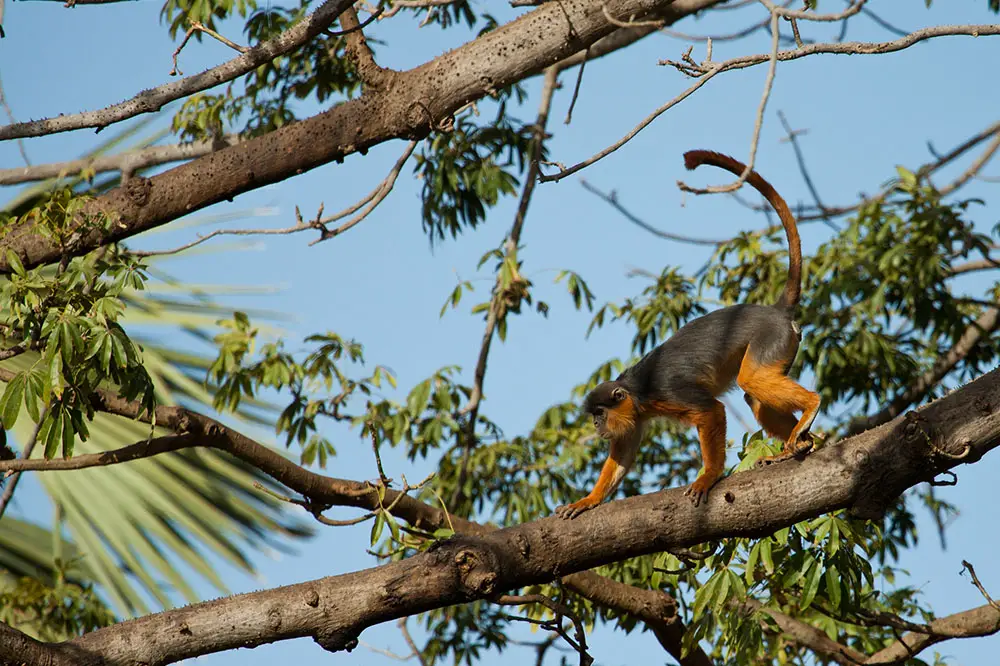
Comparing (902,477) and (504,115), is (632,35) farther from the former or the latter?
(902,477)

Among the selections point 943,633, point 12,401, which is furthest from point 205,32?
point 943,633

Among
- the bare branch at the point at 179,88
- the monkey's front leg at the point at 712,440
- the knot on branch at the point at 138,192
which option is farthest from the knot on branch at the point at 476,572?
the knot on branch at the point at 138,192

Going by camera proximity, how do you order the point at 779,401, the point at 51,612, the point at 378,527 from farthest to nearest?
the point at 51,612, the point at 779,401, the point at 378,527

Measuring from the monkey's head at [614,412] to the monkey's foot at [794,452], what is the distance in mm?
715

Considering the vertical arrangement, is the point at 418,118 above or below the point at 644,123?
above

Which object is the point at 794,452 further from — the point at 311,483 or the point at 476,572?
the point at 311,483

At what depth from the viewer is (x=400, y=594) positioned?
312 centimetres

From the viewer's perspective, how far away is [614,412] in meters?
4.48

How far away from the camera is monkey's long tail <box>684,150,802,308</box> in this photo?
13.1ft

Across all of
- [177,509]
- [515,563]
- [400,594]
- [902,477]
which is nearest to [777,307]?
[902,477]

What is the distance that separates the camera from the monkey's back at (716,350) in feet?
13.9

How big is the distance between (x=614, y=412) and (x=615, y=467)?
0.80ft

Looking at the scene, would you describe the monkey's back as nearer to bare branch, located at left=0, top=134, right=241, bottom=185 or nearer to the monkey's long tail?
the monkey's long tail

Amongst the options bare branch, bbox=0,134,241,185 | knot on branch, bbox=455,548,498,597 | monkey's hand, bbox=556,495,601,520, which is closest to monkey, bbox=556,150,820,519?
monkey's hand, bbox=556,495,601,520
